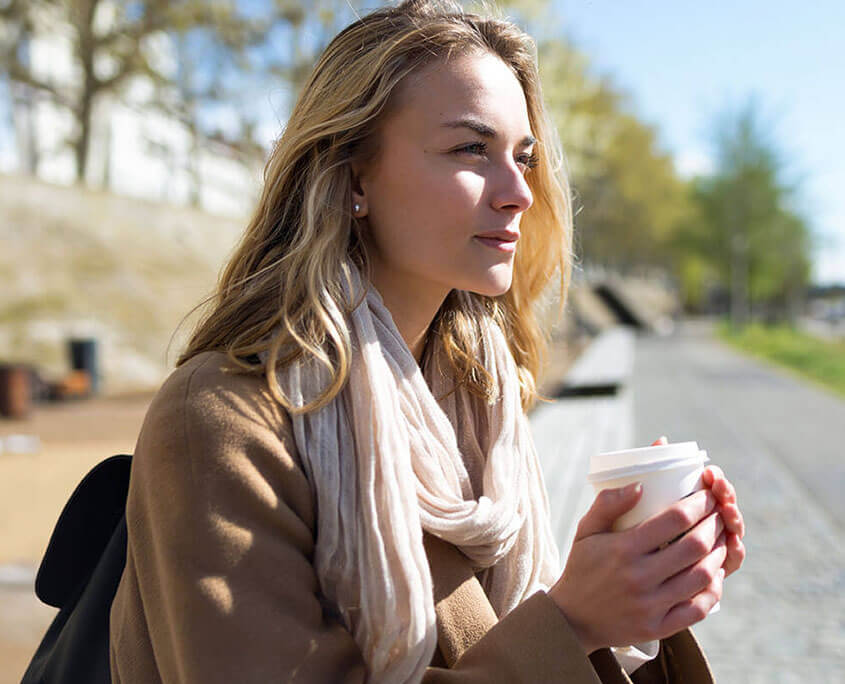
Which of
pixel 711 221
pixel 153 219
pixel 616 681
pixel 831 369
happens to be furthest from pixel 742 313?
pixel 616 681

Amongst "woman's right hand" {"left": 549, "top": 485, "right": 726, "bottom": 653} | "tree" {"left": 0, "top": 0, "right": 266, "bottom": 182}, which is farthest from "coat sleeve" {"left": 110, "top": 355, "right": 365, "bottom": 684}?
"tree" {"left": 0, "top": 0, "right": 266, "bottom": 182}

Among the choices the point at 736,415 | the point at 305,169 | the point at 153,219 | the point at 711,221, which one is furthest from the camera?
the point at 711,221

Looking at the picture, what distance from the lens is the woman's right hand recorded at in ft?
4.52

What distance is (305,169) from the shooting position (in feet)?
5.74

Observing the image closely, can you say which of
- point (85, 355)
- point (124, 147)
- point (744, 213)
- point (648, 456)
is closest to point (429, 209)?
point (648, 456)

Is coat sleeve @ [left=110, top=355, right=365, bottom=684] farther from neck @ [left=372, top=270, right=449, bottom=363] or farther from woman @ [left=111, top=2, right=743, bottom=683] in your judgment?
neck @ [left=372, top=270, right=449, bottom=363]

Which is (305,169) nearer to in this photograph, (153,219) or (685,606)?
(685,606)

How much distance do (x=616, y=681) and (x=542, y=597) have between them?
1.22ft

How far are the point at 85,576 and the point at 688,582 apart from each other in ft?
3.40

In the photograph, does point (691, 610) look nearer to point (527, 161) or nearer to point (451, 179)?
point (451, 179)

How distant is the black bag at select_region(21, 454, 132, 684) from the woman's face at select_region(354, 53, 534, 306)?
654mm

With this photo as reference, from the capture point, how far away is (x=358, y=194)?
177cm

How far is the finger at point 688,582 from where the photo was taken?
1.39m

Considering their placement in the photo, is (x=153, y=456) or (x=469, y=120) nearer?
(x=153, y=456)
